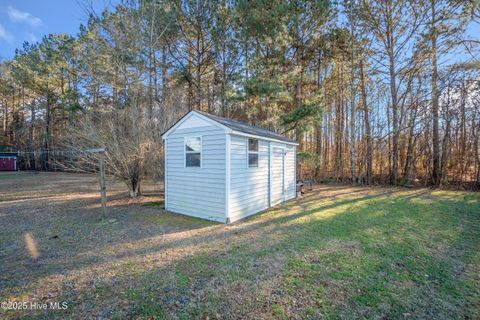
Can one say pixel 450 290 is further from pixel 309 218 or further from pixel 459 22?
pixel 459 22

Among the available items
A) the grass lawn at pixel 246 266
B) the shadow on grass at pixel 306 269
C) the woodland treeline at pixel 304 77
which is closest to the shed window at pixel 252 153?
the grass lawn at pixel 246 266

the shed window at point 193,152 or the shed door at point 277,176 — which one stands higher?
the shed window at point 193,152

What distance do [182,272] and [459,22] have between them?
49.8 feet

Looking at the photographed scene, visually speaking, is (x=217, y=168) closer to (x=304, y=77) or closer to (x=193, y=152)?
(x=193, y=152)

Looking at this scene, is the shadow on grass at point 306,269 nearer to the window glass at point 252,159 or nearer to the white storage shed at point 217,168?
the white storage shed at point 217,168

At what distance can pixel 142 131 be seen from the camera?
783 cm

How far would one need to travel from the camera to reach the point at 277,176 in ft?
25.8

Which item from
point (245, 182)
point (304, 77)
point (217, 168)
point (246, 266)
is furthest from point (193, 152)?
point (304, 77)

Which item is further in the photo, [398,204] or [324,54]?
[324,54]

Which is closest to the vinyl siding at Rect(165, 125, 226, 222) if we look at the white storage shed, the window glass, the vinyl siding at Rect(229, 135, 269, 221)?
the white storage shed

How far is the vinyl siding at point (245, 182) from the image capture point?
565 cm

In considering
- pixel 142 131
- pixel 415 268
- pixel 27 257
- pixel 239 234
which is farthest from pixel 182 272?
pixel 142 131

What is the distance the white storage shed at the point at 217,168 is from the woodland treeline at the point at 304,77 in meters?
2.11

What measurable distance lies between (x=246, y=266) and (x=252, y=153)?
3709 millimetres
